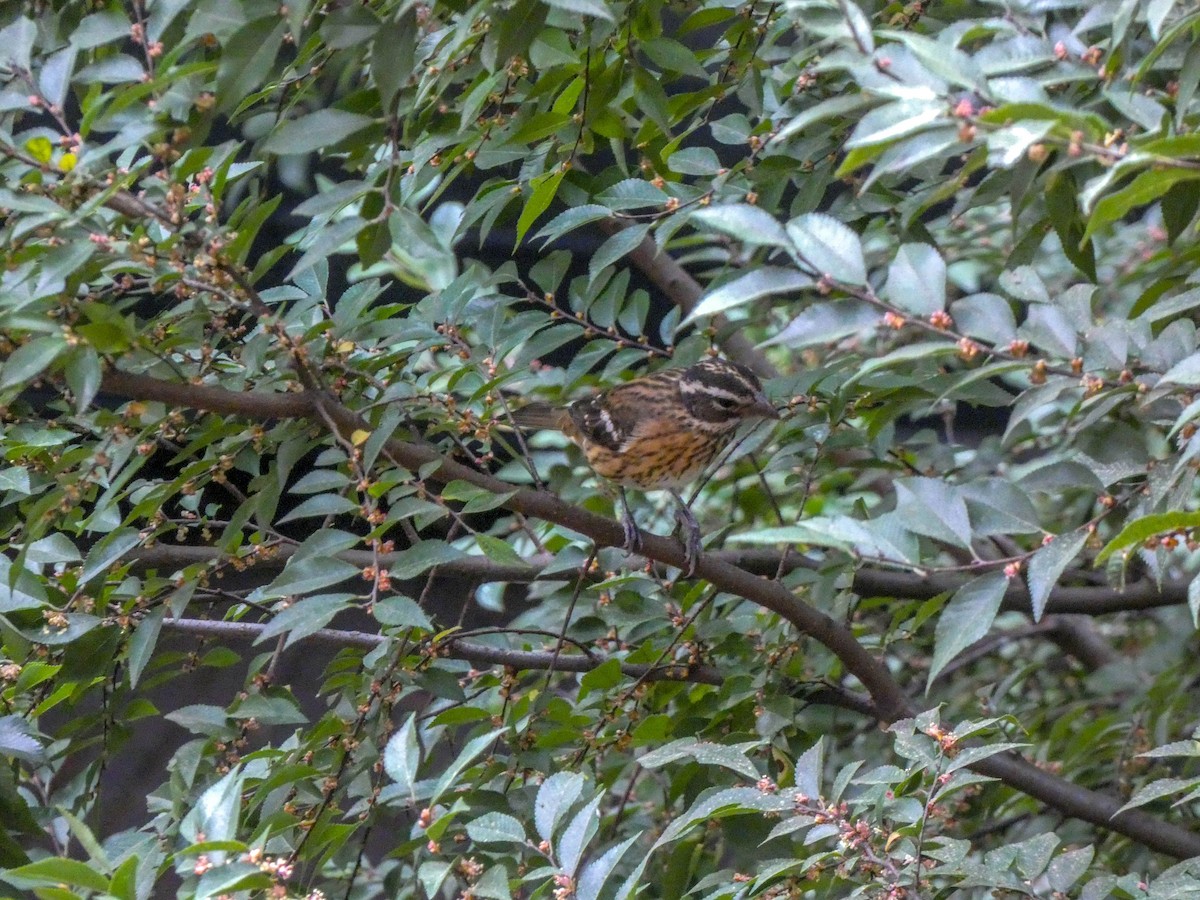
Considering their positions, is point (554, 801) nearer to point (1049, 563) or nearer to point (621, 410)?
point (1049, 563)

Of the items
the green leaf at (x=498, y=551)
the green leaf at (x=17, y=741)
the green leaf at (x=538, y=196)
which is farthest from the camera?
the green leaf at (x=538, y=196)

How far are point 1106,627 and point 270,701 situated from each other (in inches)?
190

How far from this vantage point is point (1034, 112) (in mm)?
1498

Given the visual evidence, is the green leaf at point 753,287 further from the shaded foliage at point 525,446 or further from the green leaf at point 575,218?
the green leaf at point 575,218

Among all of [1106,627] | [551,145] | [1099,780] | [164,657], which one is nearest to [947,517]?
[551,145]

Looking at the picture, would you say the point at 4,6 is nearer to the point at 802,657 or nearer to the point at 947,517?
the point at 947,517

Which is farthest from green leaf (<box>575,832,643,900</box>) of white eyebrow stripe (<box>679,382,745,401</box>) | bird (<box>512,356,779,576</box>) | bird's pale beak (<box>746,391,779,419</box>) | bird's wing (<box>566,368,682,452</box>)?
bird's wing (<box>566,368,682,452</box>)

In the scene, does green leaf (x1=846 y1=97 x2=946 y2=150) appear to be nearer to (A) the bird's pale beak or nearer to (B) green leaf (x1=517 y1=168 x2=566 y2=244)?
(B) green leaf (x1=517 y1=168 x2=566 y2=244)

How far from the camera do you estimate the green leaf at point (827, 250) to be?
1.78 meters

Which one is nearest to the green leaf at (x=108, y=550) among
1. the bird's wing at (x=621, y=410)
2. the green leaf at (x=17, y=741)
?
the green leaf at (x=17, y=741)

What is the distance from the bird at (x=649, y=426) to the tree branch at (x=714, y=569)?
105 centimetres

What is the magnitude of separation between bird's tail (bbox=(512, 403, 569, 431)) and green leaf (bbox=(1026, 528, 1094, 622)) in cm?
242

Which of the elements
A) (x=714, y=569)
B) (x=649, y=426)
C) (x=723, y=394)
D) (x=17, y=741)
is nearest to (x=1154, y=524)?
(x=714, y=569)

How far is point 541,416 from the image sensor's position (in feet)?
14.0
